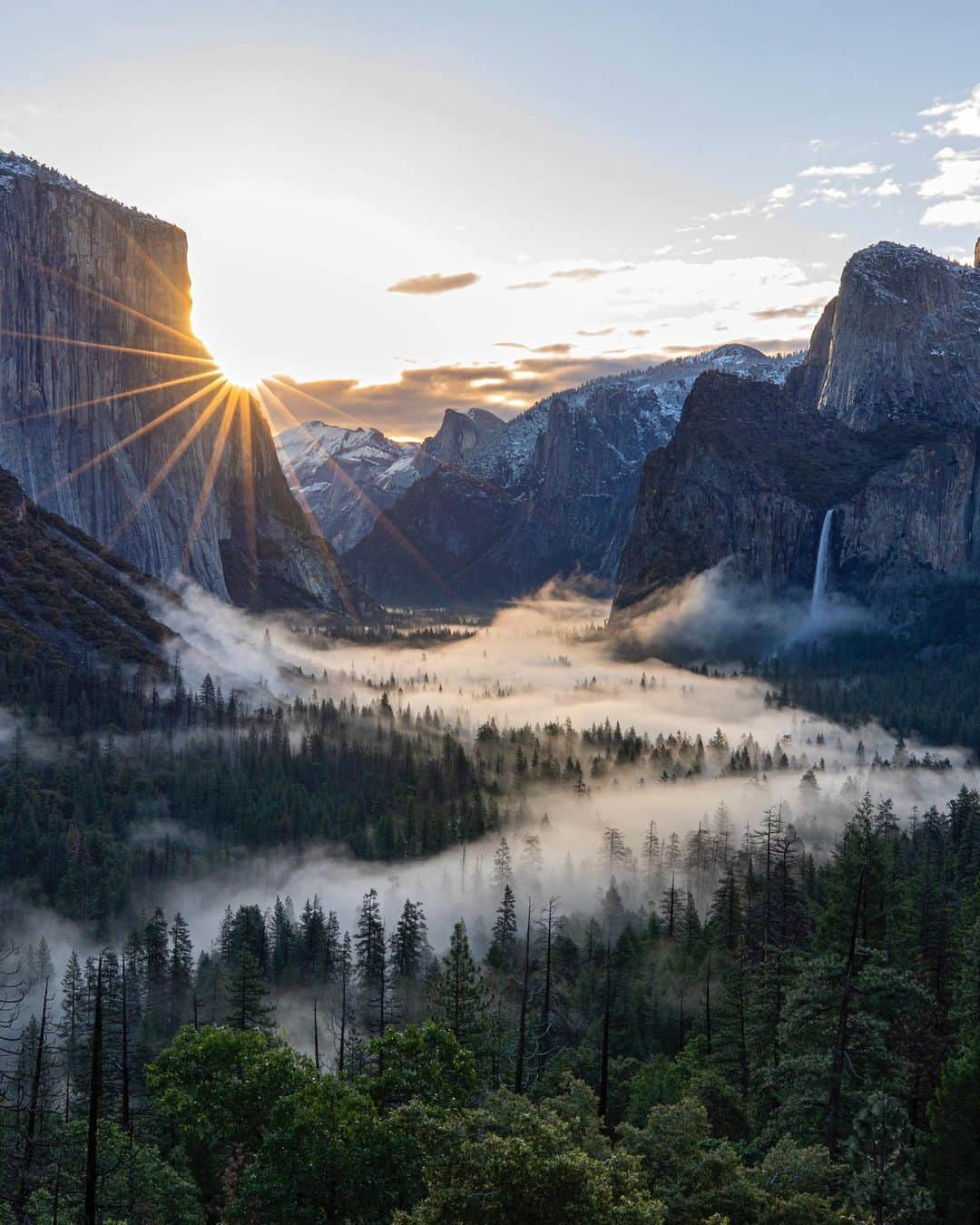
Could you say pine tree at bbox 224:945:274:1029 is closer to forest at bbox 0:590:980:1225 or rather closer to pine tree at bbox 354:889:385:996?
forest at bbox 0:590:980:1225

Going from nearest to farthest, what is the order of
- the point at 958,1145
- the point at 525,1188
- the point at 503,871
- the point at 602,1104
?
the point at 525,1188
the point at 958,1145
the point at 602,1104
the point at 503,871

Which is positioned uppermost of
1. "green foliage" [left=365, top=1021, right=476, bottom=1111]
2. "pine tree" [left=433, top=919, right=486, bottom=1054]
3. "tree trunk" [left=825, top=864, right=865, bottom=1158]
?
"tree trunk" [left=825, top=864, right=865, bottom=1158]

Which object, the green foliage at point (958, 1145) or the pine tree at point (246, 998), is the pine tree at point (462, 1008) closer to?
the pine tree at point (246, 998)

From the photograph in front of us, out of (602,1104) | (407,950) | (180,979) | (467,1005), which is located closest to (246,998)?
(467,1005)

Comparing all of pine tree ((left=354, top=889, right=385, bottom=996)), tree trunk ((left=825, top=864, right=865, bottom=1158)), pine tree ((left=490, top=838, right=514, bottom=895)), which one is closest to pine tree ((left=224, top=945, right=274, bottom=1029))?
pine tree ((left=354, top=889, right=385, bottom=996))

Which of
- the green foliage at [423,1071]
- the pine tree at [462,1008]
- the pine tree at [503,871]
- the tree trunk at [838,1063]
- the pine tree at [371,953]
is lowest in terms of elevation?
the pine tree at [503,871]

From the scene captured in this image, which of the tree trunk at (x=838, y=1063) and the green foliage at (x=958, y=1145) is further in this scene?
the tree trunk at (x=838, y=1063)

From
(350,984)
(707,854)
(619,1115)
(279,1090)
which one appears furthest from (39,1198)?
(707,854)

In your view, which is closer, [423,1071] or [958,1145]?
[958,1145]

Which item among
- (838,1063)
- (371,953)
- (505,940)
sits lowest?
(505,940)

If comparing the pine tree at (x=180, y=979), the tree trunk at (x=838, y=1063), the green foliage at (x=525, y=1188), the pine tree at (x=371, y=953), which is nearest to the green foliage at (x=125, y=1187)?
the green foliage at (x=525, y=1188)

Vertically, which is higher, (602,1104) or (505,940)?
A: (602,1104)

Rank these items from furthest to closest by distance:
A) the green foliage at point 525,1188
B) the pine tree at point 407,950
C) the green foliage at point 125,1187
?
the pine tree at point 407,950, the green foliage at point 125,1187, the green foliage at point 525,1188

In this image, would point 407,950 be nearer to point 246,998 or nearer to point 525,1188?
point 246,998
